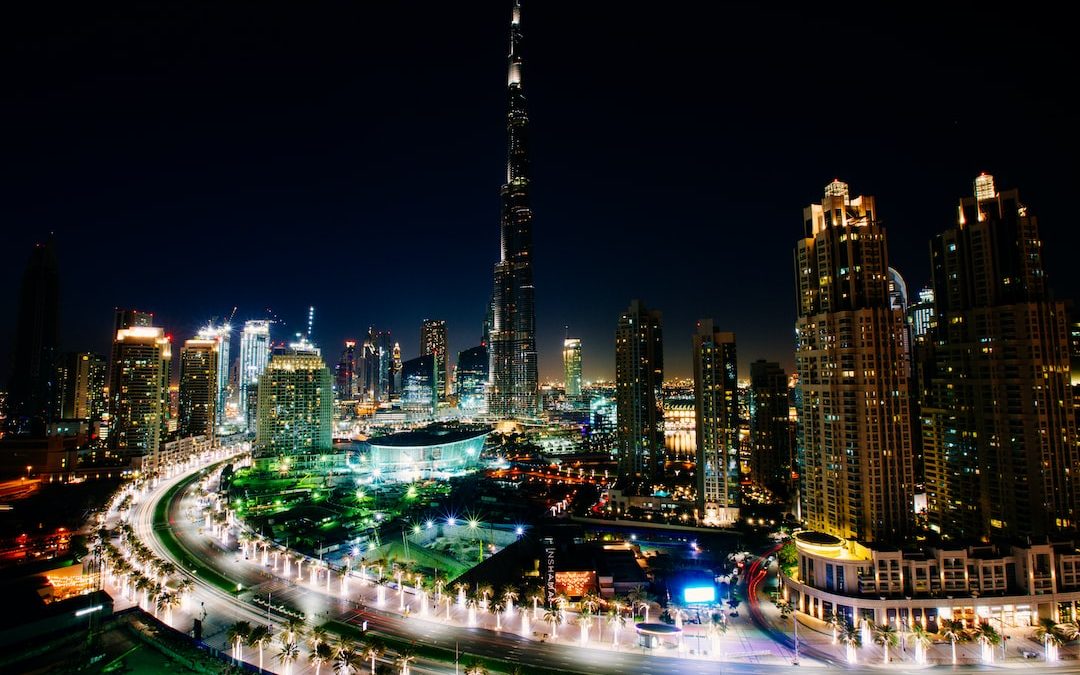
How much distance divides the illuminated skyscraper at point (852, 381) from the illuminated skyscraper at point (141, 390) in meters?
131

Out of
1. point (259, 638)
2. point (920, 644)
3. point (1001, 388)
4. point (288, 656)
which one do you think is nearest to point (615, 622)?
point (920, 644)

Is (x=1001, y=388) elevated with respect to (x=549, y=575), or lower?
elevated

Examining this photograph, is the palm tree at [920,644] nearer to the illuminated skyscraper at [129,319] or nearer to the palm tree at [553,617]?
the palm tree at [553,617]

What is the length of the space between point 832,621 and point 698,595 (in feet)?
32.2

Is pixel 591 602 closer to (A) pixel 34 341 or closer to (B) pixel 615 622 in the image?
(B) pixel 615 622

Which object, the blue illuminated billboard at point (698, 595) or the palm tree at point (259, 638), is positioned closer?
the palm tree at point (259, 638)

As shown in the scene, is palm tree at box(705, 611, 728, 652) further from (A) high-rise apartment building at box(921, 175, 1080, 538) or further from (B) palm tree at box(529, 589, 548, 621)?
(A) high-rise apartment building at box(921, 175, 1080, 538)

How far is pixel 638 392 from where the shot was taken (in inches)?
3989

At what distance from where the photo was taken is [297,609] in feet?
152

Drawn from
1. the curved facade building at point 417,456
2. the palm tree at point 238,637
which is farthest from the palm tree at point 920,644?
the curved facade building at point 417,456

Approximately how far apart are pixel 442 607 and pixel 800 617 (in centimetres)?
2962

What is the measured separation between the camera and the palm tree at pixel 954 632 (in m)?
37.5

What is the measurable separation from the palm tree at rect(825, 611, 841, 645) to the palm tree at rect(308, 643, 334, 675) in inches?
1412

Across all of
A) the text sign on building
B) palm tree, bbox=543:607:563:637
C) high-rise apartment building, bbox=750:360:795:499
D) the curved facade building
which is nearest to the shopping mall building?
palm tree, bbox=543:607:563:637
